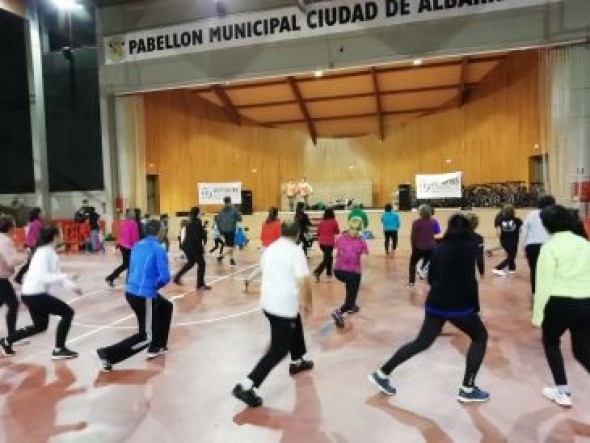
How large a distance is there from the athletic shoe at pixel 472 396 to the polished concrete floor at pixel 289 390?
0.07 m

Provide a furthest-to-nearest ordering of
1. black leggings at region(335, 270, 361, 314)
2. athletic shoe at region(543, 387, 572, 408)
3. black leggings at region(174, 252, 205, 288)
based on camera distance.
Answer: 1. black leggings at region(174, 252, 205, 288)
2. black leggings at region(335, 270, 361, 314)
3. athletic shoe at region(543, 387, 572, 408)

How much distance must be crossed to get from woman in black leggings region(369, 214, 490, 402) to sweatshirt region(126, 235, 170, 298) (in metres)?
2.51

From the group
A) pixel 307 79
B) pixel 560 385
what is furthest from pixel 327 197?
pixel 560 385

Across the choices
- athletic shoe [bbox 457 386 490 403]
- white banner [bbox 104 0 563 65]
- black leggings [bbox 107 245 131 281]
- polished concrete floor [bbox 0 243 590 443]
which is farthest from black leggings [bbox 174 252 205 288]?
white banner [bbox 104 0 563 65]

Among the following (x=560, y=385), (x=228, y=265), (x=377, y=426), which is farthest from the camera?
(x=228, y=265)

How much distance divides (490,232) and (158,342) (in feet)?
44.7

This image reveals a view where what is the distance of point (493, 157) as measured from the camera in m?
20.9

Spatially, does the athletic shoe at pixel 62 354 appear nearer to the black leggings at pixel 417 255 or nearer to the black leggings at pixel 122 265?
the black leggings at pixel 122 265

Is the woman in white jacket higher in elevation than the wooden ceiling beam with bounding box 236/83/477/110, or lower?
lower

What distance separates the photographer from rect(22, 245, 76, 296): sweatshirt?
16.3 feet

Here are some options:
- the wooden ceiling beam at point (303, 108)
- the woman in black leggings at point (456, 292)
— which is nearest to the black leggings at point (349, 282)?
the woman in black leggings at point (456, 292)

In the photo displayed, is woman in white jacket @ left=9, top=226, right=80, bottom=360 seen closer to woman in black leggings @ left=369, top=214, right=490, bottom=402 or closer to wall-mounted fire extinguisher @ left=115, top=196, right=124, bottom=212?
woman in black leggings @ left=369, top=214, right=490, bottom=402

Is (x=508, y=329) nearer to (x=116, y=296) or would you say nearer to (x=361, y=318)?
(x=361, y=318)

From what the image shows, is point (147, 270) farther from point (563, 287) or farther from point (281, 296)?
point (563, 287)
